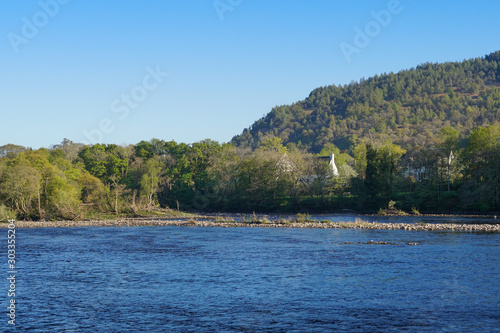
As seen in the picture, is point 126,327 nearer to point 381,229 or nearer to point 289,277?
point 289,277

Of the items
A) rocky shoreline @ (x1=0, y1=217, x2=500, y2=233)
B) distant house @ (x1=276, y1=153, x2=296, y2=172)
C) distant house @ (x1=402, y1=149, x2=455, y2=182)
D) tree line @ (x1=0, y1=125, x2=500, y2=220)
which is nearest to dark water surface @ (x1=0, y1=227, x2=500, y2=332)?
rocky shoreline @ (x1=0, y1=217, x2=500, y2=233)

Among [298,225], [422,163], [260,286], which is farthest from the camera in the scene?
[422,163]

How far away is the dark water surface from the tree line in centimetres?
2902

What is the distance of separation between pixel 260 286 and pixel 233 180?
2858 inches

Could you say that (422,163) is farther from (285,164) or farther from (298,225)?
(298,225)

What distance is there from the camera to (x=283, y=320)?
64.0 ft

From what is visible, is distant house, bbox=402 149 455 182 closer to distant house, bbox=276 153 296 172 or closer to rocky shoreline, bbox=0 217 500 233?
distant house, bbox=276 153 296 172

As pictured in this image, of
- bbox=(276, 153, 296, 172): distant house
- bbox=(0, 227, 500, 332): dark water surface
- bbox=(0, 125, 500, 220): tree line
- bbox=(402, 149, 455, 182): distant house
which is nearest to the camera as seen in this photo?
bbox=(0, 227, 500, 332): dark water surface

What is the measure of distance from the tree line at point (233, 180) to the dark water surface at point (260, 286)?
29.0 m

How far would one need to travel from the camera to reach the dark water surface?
62.9 ft

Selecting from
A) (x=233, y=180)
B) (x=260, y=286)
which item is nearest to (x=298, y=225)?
(x=260, y=286)

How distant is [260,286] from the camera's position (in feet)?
83.8

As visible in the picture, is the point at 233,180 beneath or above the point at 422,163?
beneath

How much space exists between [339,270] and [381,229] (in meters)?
25.5
